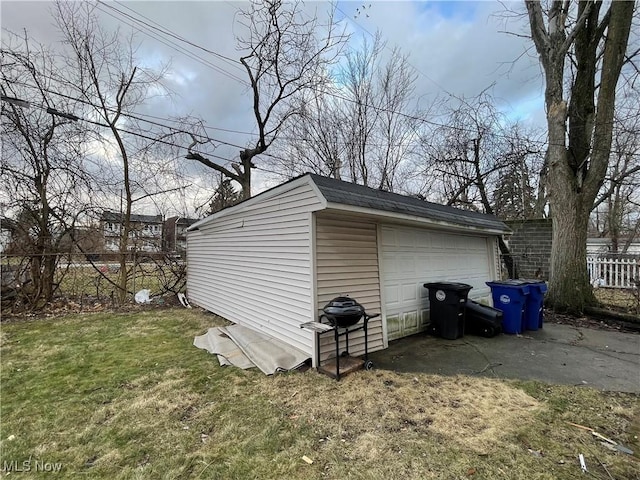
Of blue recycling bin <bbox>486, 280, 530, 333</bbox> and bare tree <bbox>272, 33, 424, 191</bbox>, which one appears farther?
bare tree <bbox>272, 33, 424, 191</bbox>

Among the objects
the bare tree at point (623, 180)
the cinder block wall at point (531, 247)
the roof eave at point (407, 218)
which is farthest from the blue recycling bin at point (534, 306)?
the cinder block wall at point (531, 247)

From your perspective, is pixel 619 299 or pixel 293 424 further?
pixel 619 299

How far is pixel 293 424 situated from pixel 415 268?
12.0 ft

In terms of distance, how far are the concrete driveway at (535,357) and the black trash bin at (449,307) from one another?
0.17 metres

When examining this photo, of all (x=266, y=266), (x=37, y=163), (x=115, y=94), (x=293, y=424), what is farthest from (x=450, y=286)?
(x=115, y=94)

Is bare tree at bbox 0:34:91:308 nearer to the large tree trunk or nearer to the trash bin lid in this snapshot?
the trash bin lid

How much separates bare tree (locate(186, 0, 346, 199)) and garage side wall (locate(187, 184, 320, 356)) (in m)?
5.29

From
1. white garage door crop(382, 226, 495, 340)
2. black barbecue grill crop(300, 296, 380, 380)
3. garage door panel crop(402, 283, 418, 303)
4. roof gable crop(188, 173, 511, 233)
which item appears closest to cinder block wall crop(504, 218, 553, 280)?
white garage door crop(382, 226, 495, 340)

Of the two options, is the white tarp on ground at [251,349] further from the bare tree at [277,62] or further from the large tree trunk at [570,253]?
the bare tree at [277,62]

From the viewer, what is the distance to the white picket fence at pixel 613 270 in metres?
9.76

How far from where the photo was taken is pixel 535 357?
4.37 metres

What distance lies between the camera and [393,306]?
5129mm

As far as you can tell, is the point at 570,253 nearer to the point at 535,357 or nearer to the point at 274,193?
the point at 535,357

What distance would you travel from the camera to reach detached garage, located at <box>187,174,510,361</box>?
409 cm
